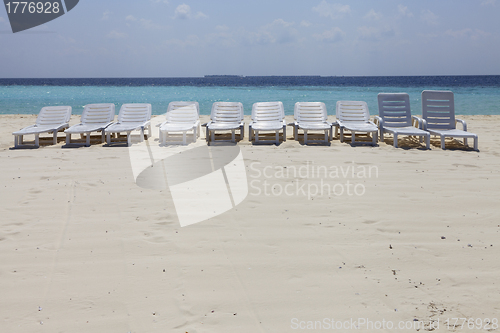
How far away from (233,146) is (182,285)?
217 inches

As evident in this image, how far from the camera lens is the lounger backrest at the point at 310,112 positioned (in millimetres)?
9344

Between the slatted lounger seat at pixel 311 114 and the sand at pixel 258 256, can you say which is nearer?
the sand at pixel 258 256

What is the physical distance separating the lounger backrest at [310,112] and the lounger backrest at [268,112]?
390mm

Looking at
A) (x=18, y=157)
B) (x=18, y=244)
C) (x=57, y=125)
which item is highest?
(x=57, y=125)

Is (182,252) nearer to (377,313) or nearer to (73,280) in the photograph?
(73,280)

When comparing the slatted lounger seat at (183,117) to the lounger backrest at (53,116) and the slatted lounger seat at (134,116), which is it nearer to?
the slatted lounger seat at (134,116)

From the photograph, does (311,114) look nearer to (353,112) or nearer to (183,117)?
(353,112)

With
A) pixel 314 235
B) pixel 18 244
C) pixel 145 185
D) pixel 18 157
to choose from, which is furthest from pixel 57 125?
pixel 314 235

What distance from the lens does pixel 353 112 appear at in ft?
31.0

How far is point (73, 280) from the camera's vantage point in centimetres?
292

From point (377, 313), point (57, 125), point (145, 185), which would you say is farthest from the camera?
point (57, 125)

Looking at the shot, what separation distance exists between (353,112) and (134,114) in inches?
224

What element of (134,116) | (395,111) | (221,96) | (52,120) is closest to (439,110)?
(395,111)

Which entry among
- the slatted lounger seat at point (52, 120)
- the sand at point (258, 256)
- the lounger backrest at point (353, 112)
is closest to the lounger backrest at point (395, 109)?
the lounger backrest at point (353, 112)
